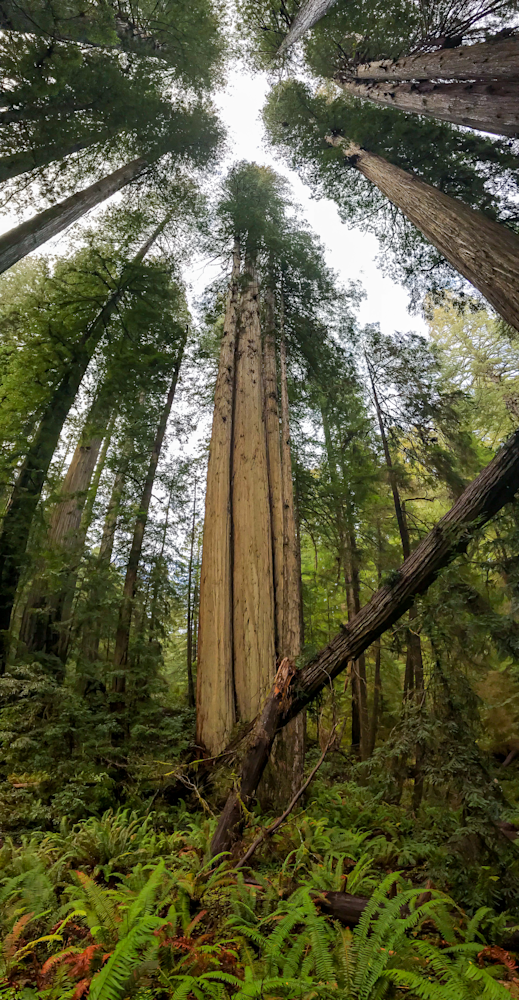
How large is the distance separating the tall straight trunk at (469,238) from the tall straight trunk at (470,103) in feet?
2.59

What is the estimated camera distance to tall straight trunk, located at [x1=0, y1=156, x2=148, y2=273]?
19.5 ft

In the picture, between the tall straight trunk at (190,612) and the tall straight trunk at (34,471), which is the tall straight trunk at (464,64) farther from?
the tall straight trunk at (190,612)

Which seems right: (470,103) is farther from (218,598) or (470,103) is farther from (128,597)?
(128,597)

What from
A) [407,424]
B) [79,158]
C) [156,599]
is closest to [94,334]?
[79,158]

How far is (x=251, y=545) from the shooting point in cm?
604

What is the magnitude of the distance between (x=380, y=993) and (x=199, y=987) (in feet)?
2.52

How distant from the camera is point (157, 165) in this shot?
35.6 feet

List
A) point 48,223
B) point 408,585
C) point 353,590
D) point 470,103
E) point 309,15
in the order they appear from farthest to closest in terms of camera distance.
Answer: point 353,590 → point 309,15 → point 48,223 → point 470,103 → point 408,585

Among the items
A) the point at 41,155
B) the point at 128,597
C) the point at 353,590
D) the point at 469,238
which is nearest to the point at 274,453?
the point at 353,590

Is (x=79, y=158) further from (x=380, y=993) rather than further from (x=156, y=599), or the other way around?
(x=380, y=993)

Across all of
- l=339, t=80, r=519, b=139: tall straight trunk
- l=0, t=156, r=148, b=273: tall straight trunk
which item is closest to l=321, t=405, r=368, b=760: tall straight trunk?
l=339, t=80, r=519, b=139: tall straight trunk

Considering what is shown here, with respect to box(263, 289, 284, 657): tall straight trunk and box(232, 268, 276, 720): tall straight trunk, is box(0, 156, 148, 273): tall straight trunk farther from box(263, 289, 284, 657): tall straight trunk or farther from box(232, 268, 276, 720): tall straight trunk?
box(263, 289, 284, 657): tall straight trunk

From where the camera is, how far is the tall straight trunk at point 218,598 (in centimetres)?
514

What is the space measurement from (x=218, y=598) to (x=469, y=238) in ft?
17.5
